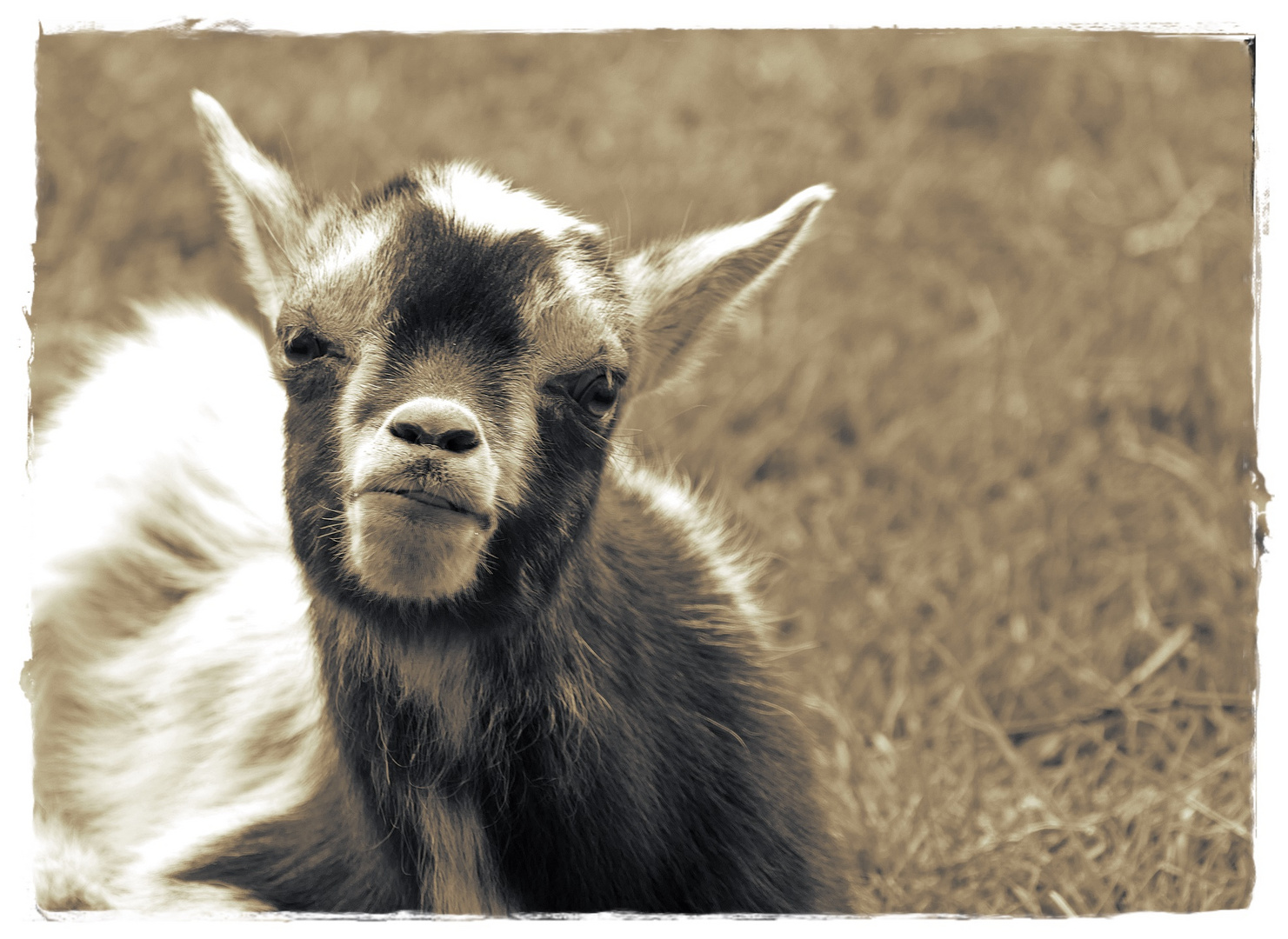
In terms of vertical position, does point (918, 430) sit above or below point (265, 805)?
above

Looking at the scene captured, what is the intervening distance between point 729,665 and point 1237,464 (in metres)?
1.52

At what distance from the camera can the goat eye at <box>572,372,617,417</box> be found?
2178 mm

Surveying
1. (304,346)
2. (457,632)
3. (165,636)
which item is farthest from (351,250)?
(165,636)

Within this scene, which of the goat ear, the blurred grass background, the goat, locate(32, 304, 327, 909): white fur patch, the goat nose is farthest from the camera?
the blurred grass background

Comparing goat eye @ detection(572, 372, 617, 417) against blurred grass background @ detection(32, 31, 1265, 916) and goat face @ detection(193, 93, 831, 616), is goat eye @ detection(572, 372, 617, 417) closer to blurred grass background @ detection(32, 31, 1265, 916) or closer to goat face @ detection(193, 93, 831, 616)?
goat face @ detection(193, 93, 831, 616)

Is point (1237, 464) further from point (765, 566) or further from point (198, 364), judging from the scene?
point (198, 364)

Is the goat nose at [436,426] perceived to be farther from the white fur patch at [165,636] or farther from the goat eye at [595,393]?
the white fur patch at [165,636]

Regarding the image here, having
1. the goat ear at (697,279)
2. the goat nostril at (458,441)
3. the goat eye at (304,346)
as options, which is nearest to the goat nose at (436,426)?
the goat nostril at (458,441)

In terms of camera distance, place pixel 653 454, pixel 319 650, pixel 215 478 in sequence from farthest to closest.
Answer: pixel 215 478, pixel 653 454, pixel 319 650

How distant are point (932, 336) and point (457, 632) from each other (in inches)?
86.5

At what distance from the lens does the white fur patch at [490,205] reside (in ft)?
7.11

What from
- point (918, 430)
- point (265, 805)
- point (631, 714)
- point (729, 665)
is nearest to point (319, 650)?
point (265, 805)

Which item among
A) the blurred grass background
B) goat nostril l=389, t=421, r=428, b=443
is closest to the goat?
goat nostril l=389, t=421, r=428, b=443

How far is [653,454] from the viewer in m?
2.86
